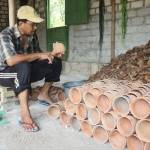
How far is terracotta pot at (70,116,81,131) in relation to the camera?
3.16 metres

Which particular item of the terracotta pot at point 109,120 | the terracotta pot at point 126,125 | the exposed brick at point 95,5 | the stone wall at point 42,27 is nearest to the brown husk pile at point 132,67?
the terracotta pot at point 109,120

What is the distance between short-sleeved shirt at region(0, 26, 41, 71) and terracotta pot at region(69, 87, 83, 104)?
72cm

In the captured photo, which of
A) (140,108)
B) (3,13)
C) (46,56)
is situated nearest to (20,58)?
(46,56)

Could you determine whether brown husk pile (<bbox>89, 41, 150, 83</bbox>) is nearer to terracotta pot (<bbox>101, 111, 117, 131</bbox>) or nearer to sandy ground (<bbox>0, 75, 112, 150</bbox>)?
terracotta pot (<bbox>101, 111, 117, 131</bbox>)

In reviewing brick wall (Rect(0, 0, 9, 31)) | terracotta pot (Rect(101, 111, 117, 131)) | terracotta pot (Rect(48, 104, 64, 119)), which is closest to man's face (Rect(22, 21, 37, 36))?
terracotta pot (Rect(48, 104, 64, 119))

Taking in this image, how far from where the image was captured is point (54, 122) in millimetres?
3441

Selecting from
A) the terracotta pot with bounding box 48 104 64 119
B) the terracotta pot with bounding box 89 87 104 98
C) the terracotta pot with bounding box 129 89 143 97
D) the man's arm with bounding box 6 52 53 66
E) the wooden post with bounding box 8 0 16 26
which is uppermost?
the wooden post with bounding box 8 0 16 26

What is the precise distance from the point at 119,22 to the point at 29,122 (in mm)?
→ 3291

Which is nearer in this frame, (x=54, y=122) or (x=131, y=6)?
(x=54, y=122)

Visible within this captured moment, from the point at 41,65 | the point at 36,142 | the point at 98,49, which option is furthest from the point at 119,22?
the point at 36,142

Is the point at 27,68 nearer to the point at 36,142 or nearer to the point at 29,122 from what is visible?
the point at 29,122

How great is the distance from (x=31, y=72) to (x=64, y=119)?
2.27 ft

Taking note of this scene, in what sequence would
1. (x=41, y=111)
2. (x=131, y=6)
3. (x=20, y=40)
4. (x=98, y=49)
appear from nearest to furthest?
(x=20, y=40) < (x=41, y=111) < (x=131, y=6) < (x=98, y=49)

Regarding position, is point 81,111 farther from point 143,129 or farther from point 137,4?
point 137,4
